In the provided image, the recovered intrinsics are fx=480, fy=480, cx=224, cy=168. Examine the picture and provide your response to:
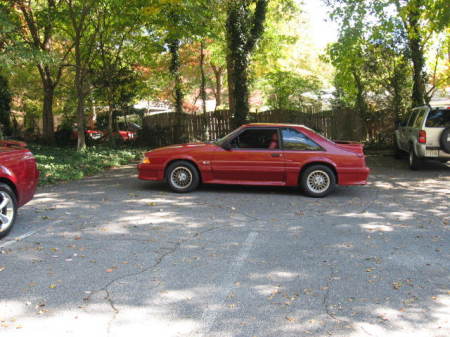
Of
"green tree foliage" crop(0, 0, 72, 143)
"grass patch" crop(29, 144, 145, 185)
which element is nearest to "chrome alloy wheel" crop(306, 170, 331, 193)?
"grass patch" crop(29, 144, 145, 185)

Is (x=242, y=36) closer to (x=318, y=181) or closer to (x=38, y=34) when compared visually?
(x=38, y=34)

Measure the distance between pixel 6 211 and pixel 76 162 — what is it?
25.6 feet

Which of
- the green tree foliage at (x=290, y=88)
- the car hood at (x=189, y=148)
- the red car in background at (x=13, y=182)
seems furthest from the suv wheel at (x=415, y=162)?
the red car in background at (x=13, y=182)

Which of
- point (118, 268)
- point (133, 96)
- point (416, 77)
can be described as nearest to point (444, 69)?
point (416, 77)

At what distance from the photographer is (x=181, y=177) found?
32.1 ft

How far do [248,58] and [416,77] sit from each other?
21.2 ft

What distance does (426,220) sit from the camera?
755 cm

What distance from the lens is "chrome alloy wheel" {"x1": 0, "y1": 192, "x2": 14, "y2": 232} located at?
6.25 meters

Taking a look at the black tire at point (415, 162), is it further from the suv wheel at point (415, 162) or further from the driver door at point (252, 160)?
the driver door at point (252, 160)

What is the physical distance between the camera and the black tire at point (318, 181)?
9.55 metres

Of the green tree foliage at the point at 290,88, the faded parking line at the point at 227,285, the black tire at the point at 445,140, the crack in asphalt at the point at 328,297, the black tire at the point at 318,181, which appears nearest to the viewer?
the faded parking line at the point at 227,285

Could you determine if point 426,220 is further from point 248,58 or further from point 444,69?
point 444,69

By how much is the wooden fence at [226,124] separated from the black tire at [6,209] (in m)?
13.6

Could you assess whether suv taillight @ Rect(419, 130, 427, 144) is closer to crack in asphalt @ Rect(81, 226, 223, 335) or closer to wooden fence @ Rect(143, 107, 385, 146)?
wooden fence @ Rect(143, 107, 385, 146)
